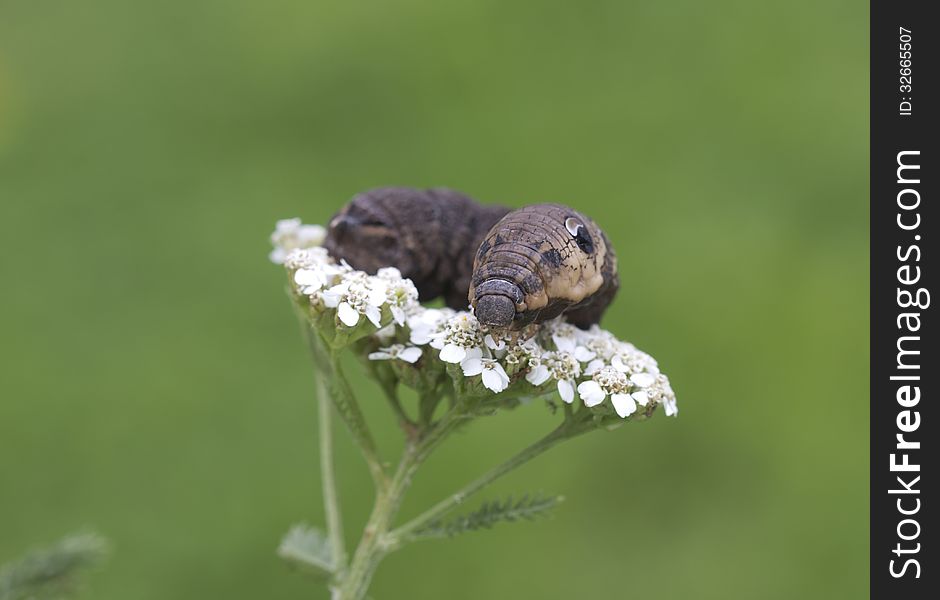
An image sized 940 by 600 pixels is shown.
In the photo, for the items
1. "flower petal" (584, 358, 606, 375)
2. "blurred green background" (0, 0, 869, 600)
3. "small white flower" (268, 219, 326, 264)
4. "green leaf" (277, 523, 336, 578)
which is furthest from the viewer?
"blurred green background" (0, 0, 869, 600)

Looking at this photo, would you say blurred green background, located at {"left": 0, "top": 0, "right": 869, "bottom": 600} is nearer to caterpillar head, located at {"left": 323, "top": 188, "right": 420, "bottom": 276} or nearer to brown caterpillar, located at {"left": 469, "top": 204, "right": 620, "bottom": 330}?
caterpillar head, located at {"left": 323, "top": 188, "right": 420, "bottom": 276}

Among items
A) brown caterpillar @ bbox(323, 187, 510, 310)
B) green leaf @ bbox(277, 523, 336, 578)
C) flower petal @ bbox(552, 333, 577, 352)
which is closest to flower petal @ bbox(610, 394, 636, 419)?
flower petal @ bbox(552, 333, 577, 352)

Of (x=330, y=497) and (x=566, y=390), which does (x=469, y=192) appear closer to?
(x=330, y=497)

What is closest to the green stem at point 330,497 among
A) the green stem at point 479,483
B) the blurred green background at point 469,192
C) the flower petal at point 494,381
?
the green stem at point 479,483

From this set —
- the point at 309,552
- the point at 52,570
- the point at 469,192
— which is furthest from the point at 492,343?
the point at 469,192

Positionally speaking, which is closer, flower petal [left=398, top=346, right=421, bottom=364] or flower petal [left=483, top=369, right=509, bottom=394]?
flower petal [left=483, top=369, right=509, bottom=394]
